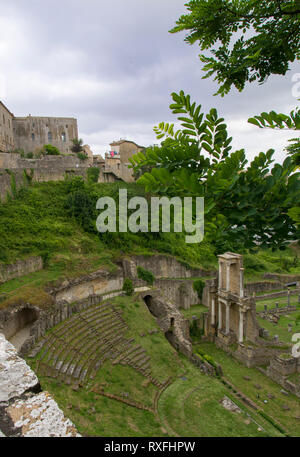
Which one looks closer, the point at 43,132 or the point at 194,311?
the point at 194,311

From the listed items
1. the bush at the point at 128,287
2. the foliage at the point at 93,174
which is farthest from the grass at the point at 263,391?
the foliage at the point at 93,174

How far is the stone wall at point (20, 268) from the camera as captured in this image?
1584cm

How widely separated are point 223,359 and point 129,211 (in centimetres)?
1519

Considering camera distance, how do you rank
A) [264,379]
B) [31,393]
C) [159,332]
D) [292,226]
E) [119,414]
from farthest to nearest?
[159,332] < [264,379] < [119,414] < [292,226] < [31,393]

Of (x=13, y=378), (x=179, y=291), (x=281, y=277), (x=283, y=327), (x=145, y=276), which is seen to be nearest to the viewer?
(x=13, y=378)

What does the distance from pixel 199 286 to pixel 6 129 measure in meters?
28.3

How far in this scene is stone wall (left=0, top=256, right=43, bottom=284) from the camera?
15.8 m

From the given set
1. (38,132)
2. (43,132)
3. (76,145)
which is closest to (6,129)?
(38,132)

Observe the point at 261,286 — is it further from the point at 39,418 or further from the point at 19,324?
the point at 39,418

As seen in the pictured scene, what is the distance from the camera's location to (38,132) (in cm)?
3756

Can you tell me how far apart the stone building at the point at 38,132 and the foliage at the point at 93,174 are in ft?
36.7

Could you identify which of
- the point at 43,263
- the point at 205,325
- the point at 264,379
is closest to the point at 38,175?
the point at 43,263

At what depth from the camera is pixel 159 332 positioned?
56.2ft
